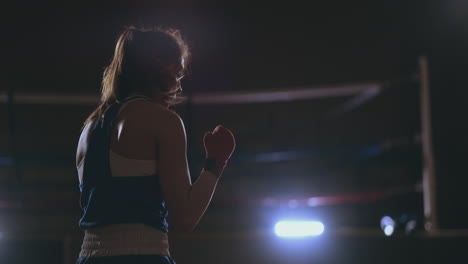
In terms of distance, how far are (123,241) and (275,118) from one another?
764 centimetres

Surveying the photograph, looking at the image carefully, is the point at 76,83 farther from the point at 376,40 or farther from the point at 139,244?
the point at 139,244

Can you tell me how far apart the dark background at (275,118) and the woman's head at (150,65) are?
1.61 m

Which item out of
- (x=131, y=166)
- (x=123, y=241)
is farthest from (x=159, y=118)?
(x=123, y=241)

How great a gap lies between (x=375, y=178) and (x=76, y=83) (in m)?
3.91

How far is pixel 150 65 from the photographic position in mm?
1217

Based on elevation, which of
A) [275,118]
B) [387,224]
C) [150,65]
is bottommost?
[150,65]

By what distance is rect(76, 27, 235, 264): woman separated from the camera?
114 centimetres

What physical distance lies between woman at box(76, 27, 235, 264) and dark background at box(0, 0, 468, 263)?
1.61 meters

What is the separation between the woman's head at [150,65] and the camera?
4.00 feet

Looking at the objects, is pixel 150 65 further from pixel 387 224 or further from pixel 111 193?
pixel 387 224

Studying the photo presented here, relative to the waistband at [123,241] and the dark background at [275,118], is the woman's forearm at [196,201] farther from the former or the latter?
the dark background at [275,118]

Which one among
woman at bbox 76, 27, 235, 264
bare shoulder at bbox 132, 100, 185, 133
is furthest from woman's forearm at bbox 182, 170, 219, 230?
bare shoulder at bbox 132, 100, 185, 133

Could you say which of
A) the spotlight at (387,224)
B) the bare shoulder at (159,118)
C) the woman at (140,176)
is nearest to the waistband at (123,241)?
the woman at (140,176)

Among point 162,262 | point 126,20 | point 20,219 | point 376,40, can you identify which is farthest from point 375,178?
point 162,262
